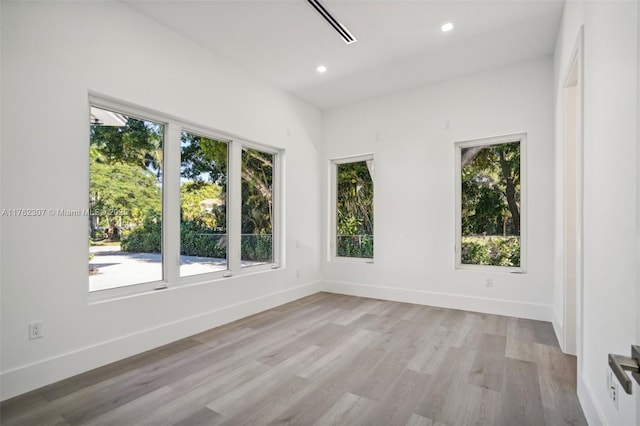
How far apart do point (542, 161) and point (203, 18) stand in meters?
3.99

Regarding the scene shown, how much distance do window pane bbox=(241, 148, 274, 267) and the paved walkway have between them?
928mm

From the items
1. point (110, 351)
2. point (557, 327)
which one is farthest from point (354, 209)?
point (110, 351)

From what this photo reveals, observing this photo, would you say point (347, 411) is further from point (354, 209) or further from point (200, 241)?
point (354, 209)

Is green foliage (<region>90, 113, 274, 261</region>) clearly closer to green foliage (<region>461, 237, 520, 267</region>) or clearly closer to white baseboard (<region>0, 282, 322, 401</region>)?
white baseboard (<region>0, 282, 322, 401</region>)

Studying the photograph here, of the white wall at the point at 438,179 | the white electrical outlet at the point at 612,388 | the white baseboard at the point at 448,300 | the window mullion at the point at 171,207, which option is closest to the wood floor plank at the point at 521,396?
the white electrical outlet at the point at 612,388

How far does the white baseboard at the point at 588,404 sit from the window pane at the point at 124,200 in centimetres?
349

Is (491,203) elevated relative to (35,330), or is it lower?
elevated

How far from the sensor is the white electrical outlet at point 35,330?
229 cm

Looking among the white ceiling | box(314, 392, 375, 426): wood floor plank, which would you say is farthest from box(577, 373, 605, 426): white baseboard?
the white ceiling

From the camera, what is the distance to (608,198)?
1.56 meters

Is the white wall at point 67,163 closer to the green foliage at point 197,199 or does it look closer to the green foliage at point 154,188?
the green foliage at point 154,188

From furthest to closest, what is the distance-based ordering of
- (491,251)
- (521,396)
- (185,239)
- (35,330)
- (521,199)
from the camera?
(491,251) → (521,199) → (185,239) → (35,330) → (521,396)

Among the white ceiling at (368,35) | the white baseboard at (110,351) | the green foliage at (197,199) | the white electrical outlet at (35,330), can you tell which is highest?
the white ceiling at (368,35)

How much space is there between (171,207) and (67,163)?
3.26 ft
